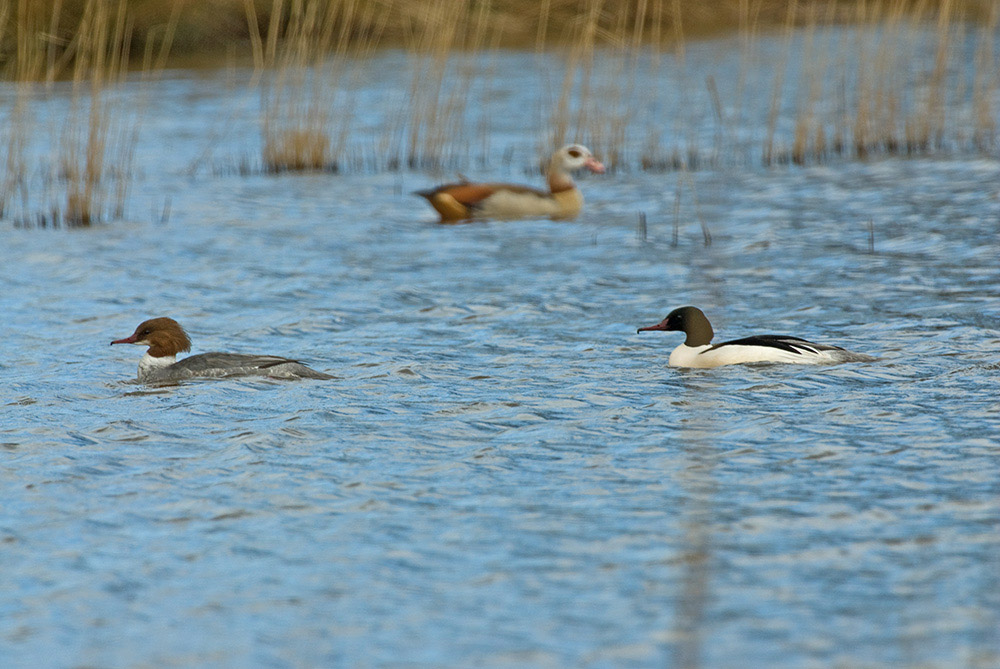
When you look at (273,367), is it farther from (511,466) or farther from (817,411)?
(817,411)

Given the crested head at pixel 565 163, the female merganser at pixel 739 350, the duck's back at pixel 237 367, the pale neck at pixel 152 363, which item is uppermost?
the crested head at pixel 565 163

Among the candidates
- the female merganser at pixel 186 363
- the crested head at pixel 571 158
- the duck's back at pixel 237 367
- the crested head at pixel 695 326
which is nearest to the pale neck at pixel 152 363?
the female merganser at pixel 186 363

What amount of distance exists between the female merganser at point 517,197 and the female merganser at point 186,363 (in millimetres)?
5974

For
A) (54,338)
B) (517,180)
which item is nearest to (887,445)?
(54,338)

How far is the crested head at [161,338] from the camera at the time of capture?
28.9 ft

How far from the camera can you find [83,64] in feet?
41.7

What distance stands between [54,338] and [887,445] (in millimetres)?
6121

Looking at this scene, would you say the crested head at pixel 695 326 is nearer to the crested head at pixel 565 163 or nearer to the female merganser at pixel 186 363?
the female merganser at pixel 186 363

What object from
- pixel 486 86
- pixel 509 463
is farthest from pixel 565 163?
pixel 509 463

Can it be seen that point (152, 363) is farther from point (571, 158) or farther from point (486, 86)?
point (486, 86)

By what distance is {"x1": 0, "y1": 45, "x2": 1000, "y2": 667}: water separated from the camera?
4770 mm

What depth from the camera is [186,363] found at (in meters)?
8.51

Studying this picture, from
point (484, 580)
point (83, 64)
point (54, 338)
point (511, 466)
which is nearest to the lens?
point (484, 580)

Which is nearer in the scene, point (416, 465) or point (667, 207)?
point (416, 465)
